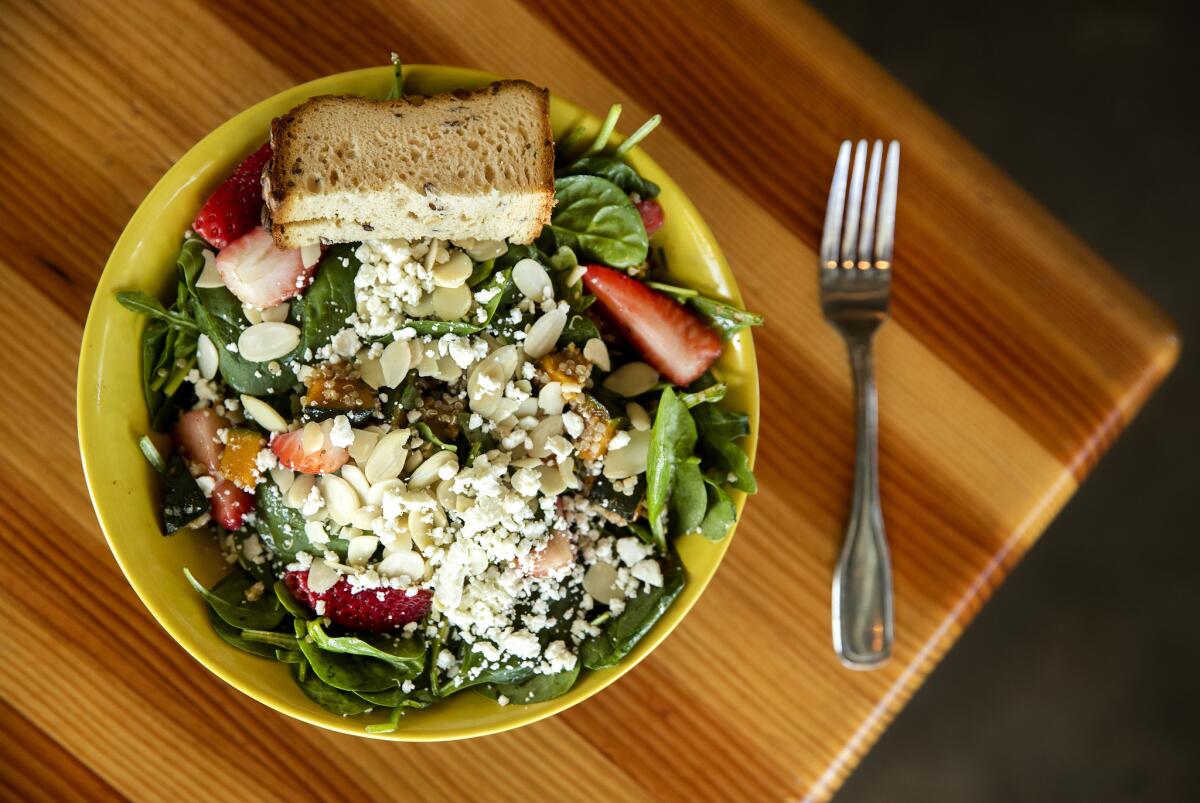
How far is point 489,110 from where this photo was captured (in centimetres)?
142

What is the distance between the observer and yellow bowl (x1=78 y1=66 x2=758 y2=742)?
4.51 ft

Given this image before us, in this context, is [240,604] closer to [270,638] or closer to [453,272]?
[270,638]

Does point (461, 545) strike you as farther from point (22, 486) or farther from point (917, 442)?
point (917, 442)

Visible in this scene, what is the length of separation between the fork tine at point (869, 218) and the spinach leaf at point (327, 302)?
89 cm

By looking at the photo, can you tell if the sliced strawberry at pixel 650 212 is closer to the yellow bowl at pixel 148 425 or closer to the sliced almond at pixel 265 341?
the yellow bowl at pixel 148 425

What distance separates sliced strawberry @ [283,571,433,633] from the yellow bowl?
0.12m

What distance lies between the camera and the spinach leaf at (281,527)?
144 centimetres

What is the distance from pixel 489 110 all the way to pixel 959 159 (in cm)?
93

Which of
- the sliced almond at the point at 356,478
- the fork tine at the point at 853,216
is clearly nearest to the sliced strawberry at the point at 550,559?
the sliced almond at the point at 356,478

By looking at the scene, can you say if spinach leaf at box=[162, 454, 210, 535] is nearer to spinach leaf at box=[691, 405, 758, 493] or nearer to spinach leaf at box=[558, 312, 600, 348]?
spinach leaf at box=[558, 312, 600, 348]

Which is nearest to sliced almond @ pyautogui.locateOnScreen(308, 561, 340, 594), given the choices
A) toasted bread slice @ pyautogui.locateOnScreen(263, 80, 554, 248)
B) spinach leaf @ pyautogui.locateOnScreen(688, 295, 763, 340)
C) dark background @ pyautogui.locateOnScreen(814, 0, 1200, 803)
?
toasted bread slice @ pyautogui.locateOnScreen(263, 80, 554, 248)

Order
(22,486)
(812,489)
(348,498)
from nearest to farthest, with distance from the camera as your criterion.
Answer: (348,498), (22,486), (812,489)

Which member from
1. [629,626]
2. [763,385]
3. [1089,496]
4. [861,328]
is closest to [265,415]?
[629,626]

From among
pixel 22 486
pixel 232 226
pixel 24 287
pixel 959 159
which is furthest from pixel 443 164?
pixel 959 159
